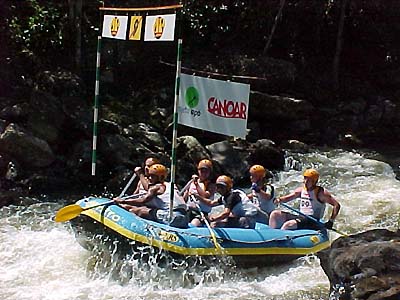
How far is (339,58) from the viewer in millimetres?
18359

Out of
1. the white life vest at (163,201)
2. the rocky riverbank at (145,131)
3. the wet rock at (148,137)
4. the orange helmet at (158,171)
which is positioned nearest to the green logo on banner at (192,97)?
the orange helmet at (158,171)

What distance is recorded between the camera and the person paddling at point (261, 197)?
8227 millimetres

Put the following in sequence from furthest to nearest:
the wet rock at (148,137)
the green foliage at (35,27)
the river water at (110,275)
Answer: the green foliage at (35,27) < the wet rock at (148,137) < the river water at (110,275)

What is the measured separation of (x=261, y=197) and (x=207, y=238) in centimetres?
135

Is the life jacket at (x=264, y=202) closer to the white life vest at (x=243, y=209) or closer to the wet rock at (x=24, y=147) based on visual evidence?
the white life vest at (x=243, y=209)

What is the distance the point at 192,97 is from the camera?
24.4ft

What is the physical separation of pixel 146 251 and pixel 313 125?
9495 mm

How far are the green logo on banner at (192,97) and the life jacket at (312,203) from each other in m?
2.01

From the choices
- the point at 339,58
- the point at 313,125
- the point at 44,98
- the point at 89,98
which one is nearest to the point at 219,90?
the point at 44,98

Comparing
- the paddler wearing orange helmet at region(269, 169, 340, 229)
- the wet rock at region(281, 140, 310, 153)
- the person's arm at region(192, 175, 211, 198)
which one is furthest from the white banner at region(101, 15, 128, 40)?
the wet rock at region(281, 140, 310, 153)

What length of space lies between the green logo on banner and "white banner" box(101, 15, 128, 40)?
55.0 inches

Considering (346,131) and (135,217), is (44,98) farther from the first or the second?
(346,131)

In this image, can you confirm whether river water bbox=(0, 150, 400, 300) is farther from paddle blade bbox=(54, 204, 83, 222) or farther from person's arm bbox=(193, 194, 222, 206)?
person's arm bbox=(193, 194, 222, 206)

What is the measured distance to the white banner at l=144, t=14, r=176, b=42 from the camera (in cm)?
730
